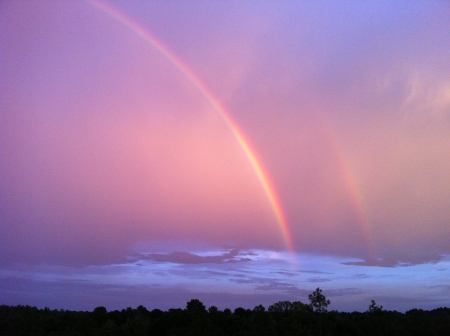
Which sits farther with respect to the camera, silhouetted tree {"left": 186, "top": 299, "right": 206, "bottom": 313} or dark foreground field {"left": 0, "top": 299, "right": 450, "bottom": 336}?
silhouetted tree {"left": 186, "top": 299, "right": 206, "bottom": 313}

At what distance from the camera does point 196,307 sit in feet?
224

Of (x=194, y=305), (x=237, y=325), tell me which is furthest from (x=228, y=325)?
(x=194, y=305)

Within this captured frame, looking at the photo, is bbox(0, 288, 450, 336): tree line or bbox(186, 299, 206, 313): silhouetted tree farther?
bbox(186, 299, 206, 313): silhouetted tree

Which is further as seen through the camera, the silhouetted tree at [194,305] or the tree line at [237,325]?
the silhouetted tree at [194,305]

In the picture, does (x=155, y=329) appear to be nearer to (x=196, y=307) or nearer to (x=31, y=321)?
(x=196, y=307)

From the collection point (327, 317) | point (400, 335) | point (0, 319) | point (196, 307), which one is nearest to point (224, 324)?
point (196, 307)

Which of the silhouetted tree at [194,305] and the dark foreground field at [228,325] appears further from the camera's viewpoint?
the silhouetted tree at [194,305]

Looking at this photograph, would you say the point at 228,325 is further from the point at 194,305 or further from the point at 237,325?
the point at 194,305

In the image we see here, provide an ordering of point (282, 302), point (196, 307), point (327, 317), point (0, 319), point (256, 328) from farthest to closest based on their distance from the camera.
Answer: point (282, 302) < point (0, 319) < point (327, 317) < point (196, 307) < point (256, 328)

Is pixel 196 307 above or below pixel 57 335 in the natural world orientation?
above

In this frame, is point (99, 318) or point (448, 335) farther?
point (99, 318)

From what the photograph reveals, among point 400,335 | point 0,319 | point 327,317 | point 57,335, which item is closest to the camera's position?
point 400,335

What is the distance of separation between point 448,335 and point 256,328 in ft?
87.1

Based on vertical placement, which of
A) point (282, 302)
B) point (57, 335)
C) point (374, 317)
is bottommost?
point (57, 335)
